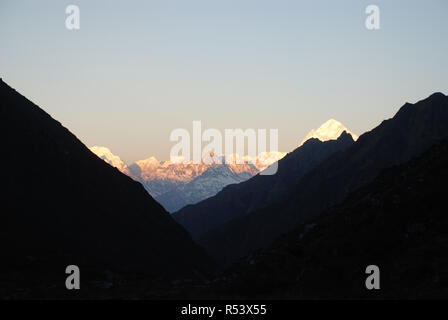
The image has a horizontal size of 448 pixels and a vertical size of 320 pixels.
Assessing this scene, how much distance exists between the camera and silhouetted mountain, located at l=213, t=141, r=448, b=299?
32.3 metres

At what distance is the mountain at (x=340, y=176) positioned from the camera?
147m

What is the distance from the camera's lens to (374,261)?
35031 mm

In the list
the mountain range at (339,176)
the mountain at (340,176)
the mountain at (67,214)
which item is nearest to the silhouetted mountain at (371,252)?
the mountain at (67,214)

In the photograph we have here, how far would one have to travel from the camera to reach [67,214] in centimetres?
6519

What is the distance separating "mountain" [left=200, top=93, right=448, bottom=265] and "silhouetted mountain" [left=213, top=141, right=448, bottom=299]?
98.7 metres

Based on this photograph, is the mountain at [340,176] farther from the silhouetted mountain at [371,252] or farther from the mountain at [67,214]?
the silhouetted mountain at [371,252]

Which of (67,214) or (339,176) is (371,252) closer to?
(67,214)

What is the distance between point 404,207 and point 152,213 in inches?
1850

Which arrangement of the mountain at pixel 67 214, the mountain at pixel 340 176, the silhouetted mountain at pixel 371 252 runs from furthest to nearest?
the mountain at pixel 340 176
the mountain at pixel 67 214
the silhouetted mountain at pixel 371 252

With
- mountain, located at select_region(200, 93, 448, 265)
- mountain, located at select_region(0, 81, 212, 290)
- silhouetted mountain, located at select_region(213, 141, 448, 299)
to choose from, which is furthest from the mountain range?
silhouetted mountain, located at select_region(213, 141, 448, 299)

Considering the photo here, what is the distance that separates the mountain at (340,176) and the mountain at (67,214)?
62.9m

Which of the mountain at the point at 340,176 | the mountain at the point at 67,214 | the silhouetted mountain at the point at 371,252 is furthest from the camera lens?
the mountain at the point at 340,176
